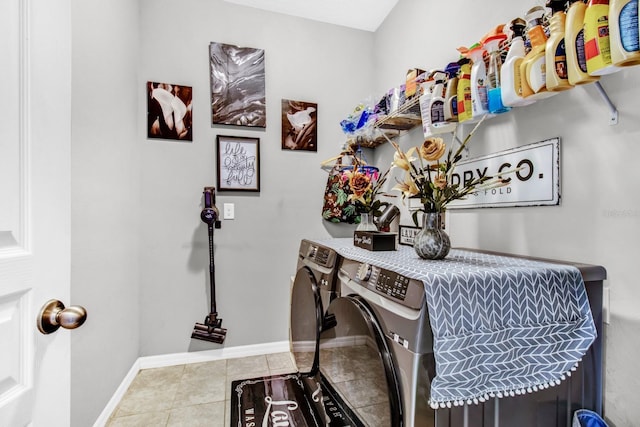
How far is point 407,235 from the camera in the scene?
6.21 ft

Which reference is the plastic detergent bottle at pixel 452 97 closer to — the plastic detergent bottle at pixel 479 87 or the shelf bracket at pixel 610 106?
the plastic detergent bottle at pixel 479 87

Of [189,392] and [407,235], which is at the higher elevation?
[407,235]

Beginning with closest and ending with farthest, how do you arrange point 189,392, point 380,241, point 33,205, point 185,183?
point 33,205 < point 380,241 < point 189,392 < point 185,183

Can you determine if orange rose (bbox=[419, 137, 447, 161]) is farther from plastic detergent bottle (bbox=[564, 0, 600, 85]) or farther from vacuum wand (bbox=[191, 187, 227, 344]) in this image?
vacuum wand (bbox=[191, 187, 227, 344])

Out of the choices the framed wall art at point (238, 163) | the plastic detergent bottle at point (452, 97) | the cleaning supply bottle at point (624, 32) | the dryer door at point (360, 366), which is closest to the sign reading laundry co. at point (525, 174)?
the plastic detergent bottle at point (452, 97)

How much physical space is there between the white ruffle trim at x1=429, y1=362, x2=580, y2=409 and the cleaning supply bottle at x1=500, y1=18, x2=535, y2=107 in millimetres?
904

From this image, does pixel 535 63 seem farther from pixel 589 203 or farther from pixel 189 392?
pixel 189 392

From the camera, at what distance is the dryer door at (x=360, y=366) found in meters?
0.86

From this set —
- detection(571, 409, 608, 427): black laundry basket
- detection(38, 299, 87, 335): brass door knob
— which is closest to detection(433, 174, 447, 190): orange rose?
detection(571, 409, 608, 427): black laundry basket

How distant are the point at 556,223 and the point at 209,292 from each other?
7.08 feet

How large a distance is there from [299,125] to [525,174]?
1.68 m

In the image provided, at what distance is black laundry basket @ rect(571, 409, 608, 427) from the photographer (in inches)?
35.8

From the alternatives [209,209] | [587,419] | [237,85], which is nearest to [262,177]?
[209,209]

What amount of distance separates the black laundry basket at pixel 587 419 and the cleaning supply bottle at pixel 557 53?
3.37 ft
